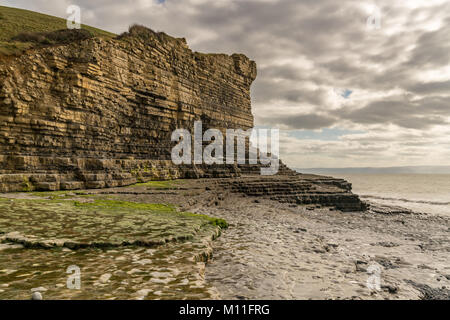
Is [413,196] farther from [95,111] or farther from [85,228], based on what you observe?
[85,228]

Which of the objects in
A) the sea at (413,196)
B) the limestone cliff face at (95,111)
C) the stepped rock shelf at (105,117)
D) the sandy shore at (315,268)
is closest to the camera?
the sandy shore at (315,268)

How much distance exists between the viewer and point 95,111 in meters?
22.7

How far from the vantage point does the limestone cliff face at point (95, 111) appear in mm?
18000

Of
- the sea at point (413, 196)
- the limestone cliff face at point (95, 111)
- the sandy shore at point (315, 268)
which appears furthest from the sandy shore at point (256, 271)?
the sea at point (413, 196)

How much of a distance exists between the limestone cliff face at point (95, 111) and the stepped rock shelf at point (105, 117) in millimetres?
67

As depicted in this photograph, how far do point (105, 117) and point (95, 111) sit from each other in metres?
1.10

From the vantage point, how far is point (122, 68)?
85.1ft

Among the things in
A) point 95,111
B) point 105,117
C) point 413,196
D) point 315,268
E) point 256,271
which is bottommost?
point 413,196

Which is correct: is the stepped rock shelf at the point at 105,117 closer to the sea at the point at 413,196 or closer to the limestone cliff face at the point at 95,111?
the limestone cliff face at the point at 95,111

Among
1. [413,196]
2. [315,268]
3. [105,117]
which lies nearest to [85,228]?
[315,268]

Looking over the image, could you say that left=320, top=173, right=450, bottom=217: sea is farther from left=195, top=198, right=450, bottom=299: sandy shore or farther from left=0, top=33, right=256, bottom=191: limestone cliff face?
left=0, top=33, right=256, bottom=191: limestone cliff face
